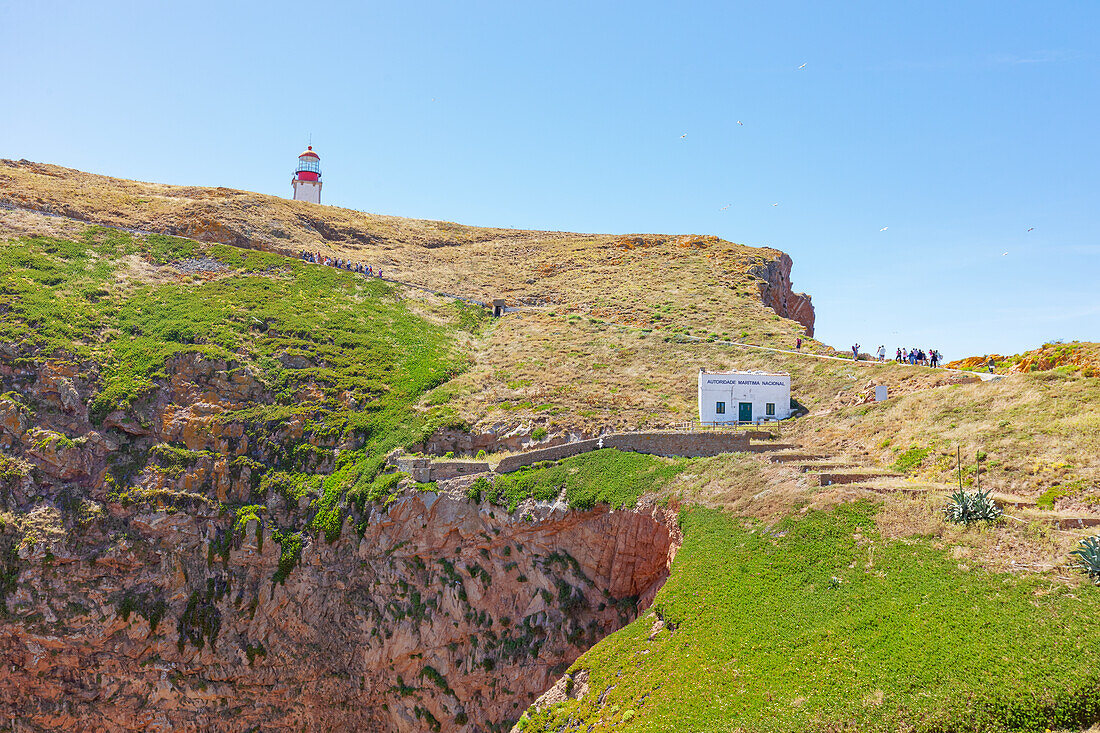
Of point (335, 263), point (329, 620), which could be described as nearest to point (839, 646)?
point (329, 620)

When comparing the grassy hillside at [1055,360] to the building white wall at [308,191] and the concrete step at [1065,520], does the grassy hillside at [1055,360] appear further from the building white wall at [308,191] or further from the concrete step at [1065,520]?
the building white wall at [308,191]

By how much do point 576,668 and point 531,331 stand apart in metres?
30.5

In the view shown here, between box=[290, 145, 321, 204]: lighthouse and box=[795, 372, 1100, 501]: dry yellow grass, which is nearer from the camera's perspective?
box=[795, 372, 1100, 501]: dry yellow grass

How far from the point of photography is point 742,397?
113 ft

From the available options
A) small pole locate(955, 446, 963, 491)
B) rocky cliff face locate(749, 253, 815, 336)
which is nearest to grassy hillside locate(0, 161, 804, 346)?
rocky cliff face locate(749, 253, 815, 336)

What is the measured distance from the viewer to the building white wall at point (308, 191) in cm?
7862

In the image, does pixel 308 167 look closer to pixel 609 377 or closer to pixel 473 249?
pixel 473 249

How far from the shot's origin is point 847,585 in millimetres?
18875

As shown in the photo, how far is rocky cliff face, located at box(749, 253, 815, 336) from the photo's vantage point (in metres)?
59.8

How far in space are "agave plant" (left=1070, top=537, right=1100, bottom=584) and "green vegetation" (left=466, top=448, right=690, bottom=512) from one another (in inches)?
501

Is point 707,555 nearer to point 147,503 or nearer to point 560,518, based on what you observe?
point 560,518

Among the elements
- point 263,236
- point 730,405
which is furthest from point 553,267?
point 730,405

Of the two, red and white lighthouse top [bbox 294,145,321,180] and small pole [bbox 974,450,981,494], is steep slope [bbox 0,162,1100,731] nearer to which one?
small pole [bbox 974,450,981,494]

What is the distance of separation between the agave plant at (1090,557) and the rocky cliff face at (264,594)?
11578 millimetres
